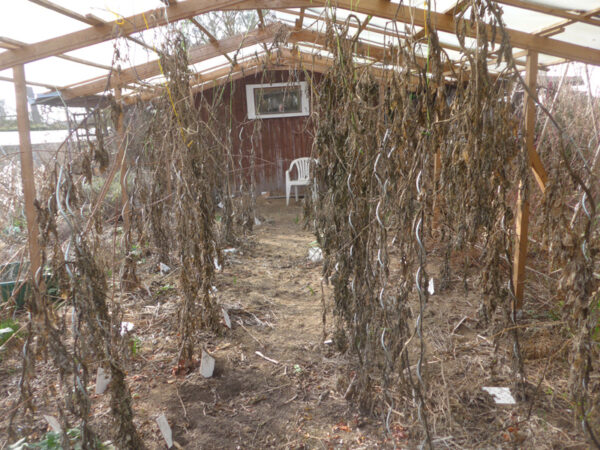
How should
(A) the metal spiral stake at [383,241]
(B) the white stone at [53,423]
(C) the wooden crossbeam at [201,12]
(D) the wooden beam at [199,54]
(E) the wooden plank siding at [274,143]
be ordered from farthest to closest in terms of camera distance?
(E) the wooden plank siding at [274,143] → (D) the wooden beam at [199,54] → (C) the wooden crossbeam at [201,12] → (B) the white stone at [53,423] → (A) the metal spiral stake at [383,241]

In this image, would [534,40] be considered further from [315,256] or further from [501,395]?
[315,256]

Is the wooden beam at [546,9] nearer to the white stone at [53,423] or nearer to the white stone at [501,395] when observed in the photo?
the white stone at [501,395]

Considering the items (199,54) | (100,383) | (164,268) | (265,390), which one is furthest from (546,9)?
(164,268)

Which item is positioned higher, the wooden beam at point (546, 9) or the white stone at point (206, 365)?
the wooden beam at point (546, 9)

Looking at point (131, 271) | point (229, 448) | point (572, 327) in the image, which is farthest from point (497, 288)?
point (131, 271)

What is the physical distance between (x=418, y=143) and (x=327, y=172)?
74cm

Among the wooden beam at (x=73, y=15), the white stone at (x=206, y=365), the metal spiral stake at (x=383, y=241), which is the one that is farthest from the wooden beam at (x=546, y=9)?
the white stone at (x=206, y=365)

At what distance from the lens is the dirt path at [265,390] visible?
213 centimetres

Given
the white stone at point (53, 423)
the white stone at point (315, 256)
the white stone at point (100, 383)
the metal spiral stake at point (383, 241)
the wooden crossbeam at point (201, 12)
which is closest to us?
the metal spiral stake at point (383, 241)

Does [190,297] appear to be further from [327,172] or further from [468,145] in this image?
[468,145]

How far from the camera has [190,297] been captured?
2430 mm

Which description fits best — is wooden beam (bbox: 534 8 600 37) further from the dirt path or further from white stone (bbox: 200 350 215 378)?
white stone (bbox: 200 350 215 378)

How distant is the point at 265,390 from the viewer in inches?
99.1

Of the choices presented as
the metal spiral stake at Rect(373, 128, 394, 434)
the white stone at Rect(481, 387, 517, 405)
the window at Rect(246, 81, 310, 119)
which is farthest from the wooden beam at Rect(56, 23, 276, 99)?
the window at Rect(246, 81, 310, 119)
